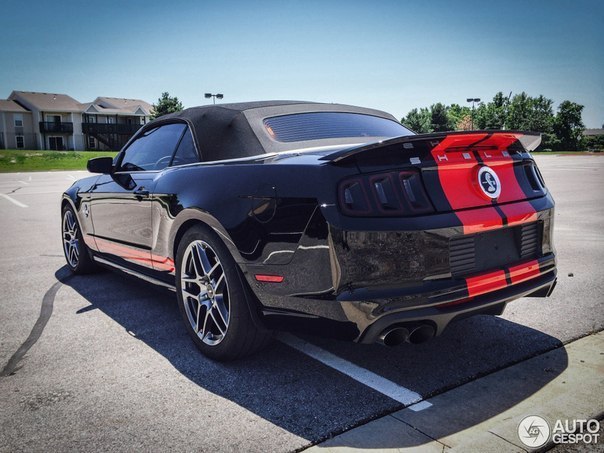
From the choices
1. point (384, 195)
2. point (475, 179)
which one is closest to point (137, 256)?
point (384, 195)

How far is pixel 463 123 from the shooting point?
11150 cm

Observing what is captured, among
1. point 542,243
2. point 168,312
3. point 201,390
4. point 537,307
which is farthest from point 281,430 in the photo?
point 537,307

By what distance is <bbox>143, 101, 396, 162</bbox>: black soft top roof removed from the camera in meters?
3.23

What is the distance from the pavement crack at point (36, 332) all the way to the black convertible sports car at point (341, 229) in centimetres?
98

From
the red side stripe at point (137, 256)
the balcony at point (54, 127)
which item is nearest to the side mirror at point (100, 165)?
the red side stripe at point (137, 256)

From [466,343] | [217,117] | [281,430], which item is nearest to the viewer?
[281,430]

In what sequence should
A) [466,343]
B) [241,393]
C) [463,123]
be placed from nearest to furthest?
[241,393] → [466,343] → [463,123]

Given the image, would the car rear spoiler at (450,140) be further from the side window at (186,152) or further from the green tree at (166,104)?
the green tree at (166,104)

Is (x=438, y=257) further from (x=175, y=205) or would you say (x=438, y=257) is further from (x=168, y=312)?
(x=168, y=312)

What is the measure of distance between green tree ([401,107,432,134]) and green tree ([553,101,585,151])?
18.3 metres

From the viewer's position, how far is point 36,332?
3.70 meters

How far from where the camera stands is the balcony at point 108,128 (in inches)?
2763

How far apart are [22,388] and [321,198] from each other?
6.33 feet

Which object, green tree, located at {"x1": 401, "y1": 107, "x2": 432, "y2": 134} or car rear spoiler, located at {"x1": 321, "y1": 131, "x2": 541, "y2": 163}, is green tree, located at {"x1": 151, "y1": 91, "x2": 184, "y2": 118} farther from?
car rear spoiler, located at {"x1": 321, "y1": 131, "x2": 541, "y2": 163}
